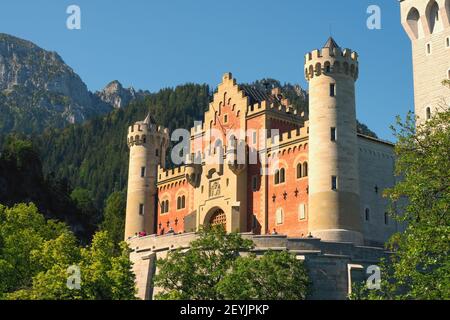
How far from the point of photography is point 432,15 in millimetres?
69750

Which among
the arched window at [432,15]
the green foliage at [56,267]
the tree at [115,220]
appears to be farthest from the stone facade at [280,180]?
the tree at [115,220]

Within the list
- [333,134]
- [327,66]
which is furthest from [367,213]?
[327,66]

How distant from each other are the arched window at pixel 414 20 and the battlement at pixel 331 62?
556 inches

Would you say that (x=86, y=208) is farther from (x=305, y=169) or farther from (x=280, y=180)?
(x=305, y=169)

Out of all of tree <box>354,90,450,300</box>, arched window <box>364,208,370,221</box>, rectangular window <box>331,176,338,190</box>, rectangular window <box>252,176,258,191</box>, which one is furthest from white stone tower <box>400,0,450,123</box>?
tree <box>354,90,450,300</box>

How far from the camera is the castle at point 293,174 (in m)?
54.3

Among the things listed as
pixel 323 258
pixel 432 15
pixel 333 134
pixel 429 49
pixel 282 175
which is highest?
pixel 432 15

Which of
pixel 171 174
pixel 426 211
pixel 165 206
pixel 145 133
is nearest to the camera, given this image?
pixel 426 211

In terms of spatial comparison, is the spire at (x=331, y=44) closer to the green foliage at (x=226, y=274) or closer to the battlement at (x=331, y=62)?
the battlement at (x=331, y=62)

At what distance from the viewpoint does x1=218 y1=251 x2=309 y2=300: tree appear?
137 ft

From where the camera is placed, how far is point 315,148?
189 feet

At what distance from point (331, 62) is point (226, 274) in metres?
22.7

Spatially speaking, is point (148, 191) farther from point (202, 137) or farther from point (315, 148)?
point (315, 148)
